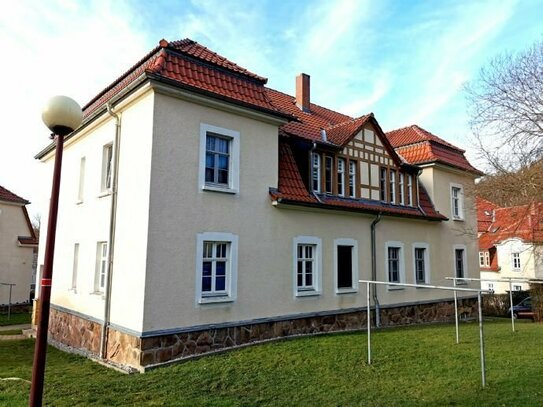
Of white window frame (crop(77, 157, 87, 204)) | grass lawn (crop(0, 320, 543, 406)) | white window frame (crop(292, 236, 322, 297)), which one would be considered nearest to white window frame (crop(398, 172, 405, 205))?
white window frame (crop(292, 236, 322, 297))

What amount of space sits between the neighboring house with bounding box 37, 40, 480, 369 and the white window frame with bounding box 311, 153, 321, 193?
2.1 inches

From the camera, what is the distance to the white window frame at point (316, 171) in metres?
13.2

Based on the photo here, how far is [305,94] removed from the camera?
56.7 feet

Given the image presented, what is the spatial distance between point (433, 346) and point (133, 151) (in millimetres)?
8983

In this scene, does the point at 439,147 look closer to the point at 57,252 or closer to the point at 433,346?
the point at 433,346

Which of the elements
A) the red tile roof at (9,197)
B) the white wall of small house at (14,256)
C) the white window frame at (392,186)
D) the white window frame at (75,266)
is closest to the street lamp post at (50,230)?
the white window frame at (75,266)

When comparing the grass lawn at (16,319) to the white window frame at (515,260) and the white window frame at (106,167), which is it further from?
the white window frame at (515,260)

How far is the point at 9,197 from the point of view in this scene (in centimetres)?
2325

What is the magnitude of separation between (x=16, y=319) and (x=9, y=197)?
7415 mm

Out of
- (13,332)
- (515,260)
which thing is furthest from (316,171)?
(515,260)

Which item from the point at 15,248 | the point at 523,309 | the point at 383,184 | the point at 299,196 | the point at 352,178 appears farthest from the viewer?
the point at 523,309

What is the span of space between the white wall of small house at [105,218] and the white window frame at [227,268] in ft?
4.39

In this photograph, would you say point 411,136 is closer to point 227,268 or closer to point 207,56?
point 207,56

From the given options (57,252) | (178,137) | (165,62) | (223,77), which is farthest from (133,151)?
(57,252)
